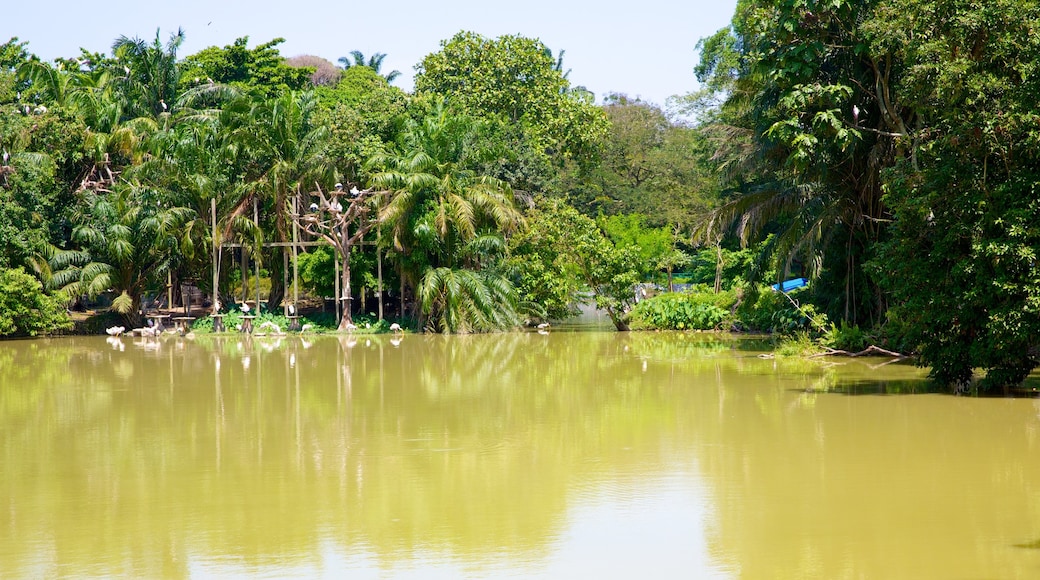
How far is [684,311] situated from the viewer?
2889 centimetres

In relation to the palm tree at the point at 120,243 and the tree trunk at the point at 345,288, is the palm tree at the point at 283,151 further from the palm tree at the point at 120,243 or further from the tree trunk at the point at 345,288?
the palm tree at the point at 120,243

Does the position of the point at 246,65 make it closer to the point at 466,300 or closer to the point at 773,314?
the point at 466,300

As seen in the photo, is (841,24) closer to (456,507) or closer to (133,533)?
(456,507)

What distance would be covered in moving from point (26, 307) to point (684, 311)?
1744 cm

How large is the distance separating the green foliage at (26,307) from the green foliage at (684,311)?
51.8ft

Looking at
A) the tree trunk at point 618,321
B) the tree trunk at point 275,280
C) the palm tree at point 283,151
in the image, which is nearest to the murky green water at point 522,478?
the tree trunk at point 618,321

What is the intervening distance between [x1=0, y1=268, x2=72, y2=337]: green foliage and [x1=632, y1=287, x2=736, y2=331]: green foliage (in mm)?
15779

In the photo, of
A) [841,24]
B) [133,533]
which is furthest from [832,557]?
[841,24]

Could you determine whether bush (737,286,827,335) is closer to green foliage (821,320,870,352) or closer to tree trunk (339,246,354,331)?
green foliage (821,320,870,352)

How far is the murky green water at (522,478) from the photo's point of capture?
6891 mm

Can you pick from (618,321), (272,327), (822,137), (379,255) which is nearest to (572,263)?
(618,321)

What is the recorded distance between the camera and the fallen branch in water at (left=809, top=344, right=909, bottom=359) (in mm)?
18519

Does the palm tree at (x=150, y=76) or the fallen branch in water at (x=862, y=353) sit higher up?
the palm tree at (x=150, y=76)

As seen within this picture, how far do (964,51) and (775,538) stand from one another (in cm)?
869
